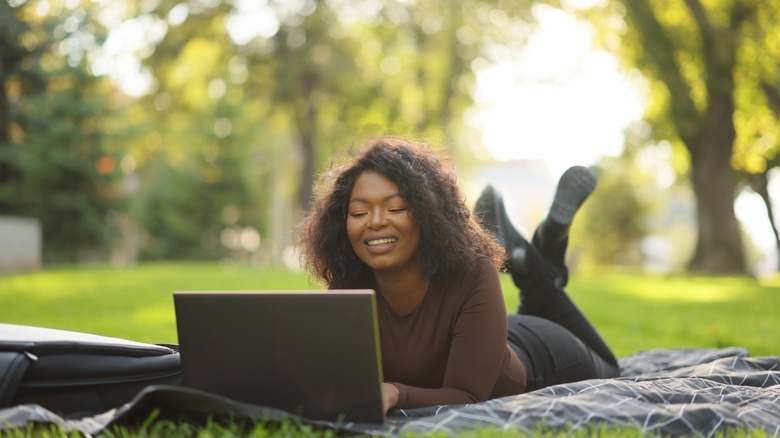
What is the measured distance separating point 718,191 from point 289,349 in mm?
18343

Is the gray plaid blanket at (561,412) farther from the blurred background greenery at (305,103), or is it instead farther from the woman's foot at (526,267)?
the blurred background greenery at (305,103)

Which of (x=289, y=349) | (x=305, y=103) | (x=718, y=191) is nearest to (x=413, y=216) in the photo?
(x=289, y=349)

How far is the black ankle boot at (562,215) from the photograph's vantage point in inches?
179

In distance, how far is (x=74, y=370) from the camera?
110 inches

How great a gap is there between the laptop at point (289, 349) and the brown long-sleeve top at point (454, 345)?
0.43 m

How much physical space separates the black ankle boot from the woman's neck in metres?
1.63

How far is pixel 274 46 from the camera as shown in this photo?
2253 centimetres

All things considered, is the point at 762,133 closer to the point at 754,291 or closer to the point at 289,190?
the point at 754,291

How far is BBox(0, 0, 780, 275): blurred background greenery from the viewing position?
59.9ft

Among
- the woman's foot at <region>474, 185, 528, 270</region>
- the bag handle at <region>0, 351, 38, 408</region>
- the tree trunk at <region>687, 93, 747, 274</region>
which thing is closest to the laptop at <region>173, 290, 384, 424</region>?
the bag handle at <region>0, 351, 38, 408</region>

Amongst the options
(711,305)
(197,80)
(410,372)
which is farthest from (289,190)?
(410,372)

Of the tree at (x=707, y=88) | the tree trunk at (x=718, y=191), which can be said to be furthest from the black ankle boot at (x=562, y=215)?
the tree trunk at (x=718, y=191)

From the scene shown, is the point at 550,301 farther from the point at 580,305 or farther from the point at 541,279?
the point at 580,305

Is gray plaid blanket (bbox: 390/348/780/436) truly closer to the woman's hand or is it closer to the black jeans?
the woman's hand
